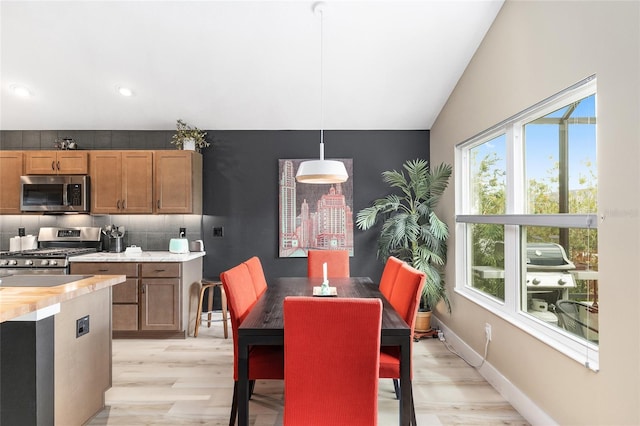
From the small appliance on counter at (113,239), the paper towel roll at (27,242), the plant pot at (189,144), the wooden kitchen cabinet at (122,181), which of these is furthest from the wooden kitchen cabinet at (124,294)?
the plant pot at (189,144)

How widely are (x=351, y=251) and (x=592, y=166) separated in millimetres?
2811

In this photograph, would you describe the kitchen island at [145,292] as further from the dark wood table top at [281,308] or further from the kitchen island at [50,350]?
the kitchen island at [50,350]

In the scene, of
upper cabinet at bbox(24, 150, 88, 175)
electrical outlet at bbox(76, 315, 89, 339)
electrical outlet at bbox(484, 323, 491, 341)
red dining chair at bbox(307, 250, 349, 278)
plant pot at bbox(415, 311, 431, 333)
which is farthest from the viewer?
upper cabinet at bbox(24, 150, 88, 175)

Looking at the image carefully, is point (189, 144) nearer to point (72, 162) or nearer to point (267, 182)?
point (267, 182)

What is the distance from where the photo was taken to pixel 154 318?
3795 mm

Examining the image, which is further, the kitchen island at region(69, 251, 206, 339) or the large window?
A: the kitchen island at region(69, 251, 206, 339)

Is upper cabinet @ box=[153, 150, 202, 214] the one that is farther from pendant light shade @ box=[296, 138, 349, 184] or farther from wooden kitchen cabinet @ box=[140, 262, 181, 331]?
pendant light shade @ box=[296, 138, 349, 184]

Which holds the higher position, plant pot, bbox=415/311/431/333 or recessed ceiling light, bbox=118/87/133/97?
recessed ceiling light, bbox=118/87/133/97

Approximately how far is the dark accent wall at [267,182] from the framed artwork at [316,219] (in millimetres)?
99

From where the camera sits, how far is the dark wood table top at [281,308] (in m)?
1.86

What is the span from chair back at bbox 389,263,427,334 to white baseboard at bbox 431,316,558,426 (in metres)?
0.89

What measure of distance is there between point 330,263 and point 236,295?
1.59 meters

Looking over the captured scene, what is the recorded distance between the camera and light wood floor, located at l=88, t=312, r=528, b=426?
233 centimetres

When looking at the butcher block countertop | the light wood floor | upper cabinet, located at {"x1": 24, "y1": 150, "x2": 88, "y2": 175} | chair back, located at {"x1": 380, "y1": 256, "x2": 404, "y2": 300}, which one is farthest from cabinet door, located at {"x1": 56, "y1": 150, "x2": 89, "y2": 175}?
chair back, located at {"x1": 380, "y1": 256, "x2": 404, "y2": 300}
